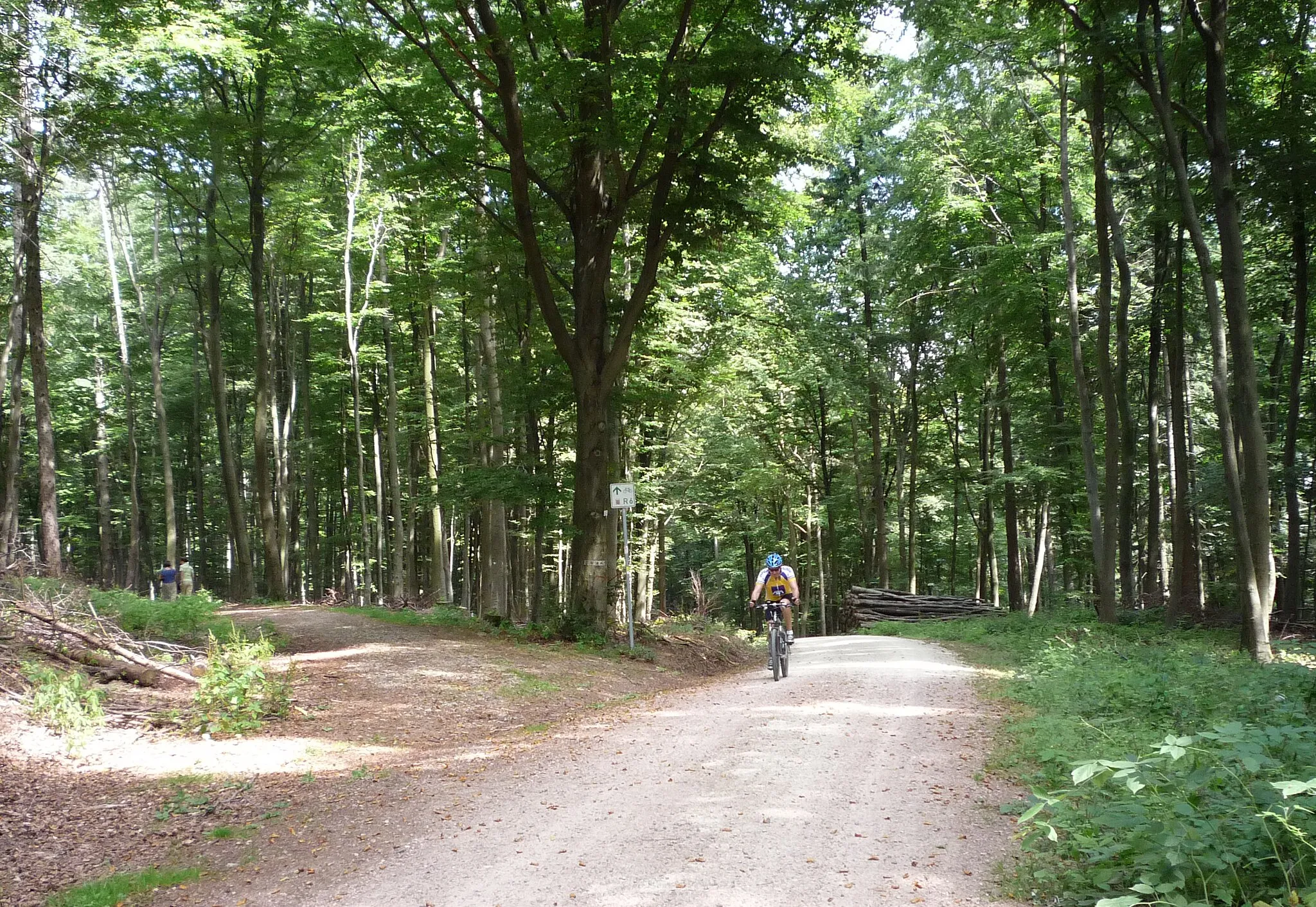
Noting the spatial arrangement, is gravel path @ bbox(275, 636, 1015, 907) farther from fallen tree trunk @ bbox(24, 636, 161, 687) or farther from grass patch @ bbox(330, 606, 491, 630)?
grass patch @ bbox(330, 606, 491, 630)

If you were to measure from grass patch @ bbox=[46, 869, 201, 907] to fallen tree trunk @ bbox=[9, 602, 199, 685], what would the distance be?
4.41 meters

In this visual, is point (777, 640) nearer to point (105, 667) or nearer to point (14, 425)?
point (105, 667)

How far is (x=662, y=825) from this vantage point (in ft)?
16.8

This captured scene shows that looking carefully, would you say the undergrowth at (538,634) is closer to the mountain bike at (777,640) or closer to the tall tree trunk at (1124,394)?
the mountain bike at (777,640)

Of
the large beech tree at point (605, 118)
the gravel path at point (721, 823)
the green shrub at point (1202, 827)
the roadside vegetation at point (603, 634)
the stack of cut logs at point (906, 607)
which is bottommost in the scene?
the stack of cut logs at point (906, 607)

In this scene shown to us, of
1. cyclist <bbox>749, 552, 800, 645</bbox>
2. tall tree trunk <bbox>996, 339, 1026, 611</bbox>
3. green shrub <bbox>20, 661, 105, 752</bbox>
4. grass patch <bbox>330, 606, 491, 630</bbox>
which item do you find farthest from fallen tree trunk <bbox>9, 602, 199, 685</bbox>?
tall tree trunk <bbox>996, 339, 1026, 611</bbox>

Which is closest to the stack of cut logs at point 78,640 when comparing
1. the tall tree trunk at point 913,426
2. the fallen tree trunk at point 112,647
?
the fallen tree trunk at point 112,647

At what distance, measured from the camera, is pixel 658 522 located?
25.6 meters

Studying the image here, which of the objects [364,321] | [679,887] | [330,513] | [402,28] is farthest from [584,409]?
[330,513]

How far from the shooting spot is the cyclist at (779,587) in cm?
1146

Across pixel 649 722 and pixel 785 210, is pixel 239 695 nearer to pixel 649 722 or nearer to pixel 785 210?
pixel 649 722

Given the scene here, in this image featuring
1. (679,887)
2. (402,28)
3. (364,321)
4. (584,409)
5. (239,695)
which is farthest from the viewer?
(364,321)

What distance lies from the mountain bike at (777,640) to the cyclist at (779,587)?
56 millimetres

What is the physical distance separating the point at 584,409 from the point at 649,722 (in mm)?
6569
